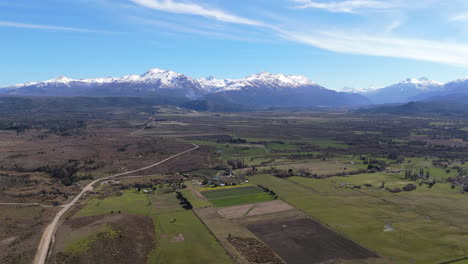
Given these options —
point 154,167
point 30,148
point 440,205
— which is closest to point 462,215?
point 440,205

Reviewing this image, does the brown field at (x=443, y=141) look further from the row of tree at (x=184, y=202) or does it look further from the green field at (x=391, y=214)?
the row of tree at (x=184, y=202)

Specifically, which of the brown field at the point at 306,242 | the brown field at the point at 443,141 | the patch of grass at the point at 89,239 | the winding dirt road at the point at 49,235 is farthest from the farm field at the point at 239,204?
the brown field at the point at 443,141

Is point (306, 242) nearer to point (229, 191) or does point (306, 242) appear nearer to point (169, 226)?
point (169, 226)

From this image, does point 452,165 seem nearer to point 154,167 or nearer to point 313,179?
point 313,179

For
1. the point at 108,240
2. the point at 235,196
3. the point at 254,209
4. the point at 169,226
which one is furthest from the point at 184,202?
the point at 108,240

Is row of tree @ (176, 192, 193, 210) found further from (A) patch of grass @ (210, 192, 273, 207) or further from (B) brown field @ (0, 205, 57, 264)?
(B) brown field @ (0, 205, 57, 264)
